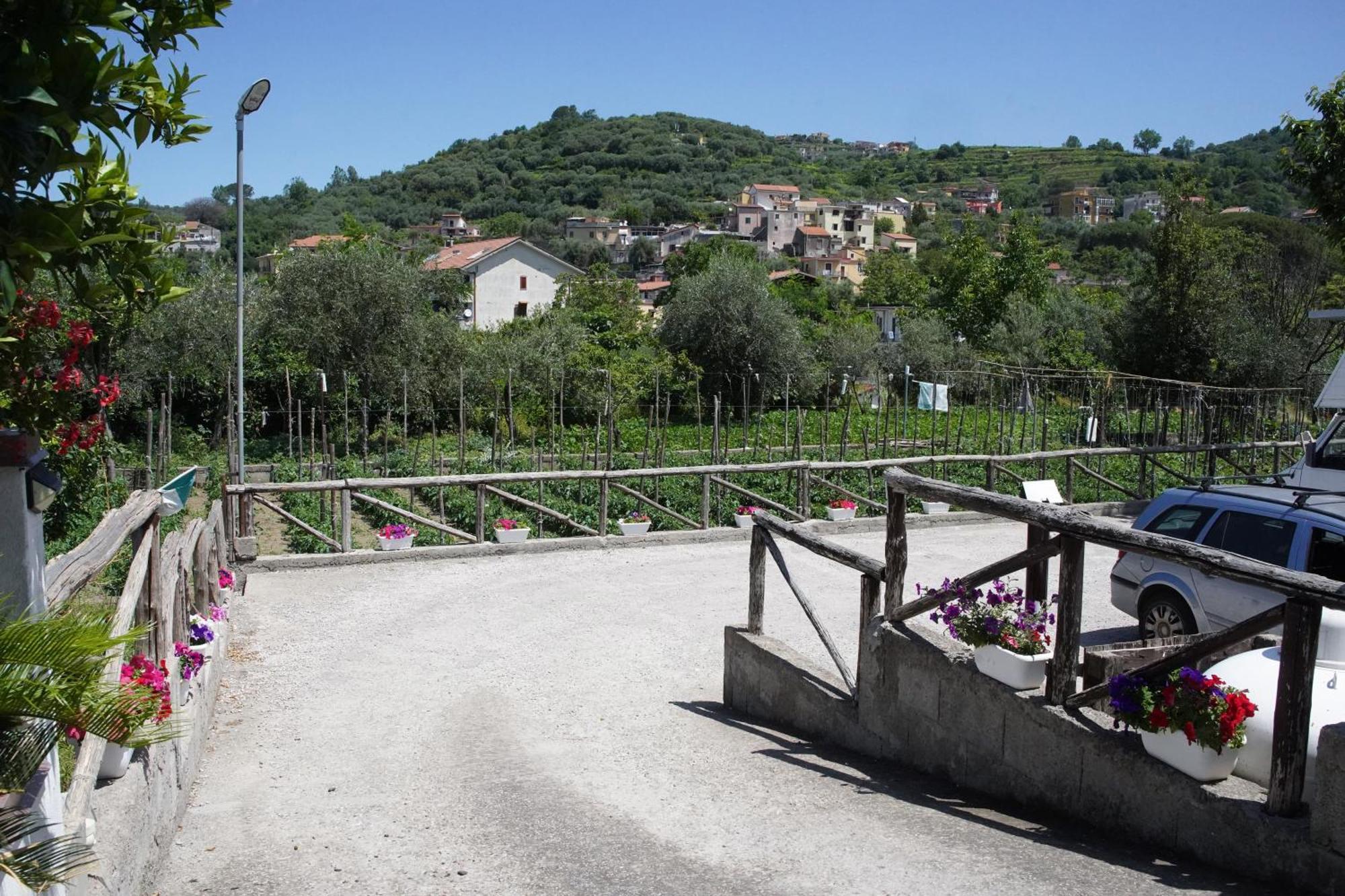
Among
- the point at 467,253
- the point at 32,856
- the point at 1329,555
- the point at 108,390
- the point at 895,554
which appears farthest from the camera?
the point at 467,253

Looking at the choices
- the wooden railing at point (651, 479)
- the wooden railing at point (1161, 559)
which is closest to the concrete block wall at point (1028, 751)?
the wooden railing at point (1161, 559)

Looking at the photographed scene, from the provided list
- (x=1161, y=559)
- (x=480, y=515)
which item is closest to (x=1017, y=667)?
(x=1161, y=559)

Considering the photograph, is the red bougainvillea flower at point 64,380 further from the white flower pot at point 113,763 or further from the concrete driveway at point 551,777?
the concrete driveway at point 551,777

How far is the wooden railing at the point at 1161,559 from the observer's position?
4297 mm

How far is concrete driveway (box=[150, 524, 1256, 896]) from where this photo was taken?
4715 mm

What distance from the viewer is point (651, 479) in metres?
19.2

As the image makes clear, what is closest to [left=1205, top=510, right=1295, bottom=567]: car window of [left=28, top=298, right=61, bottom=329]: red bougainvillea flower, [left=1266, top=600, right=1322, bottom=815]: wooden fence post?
[left=1266, top=600, right=1322, bottom=815]: wooden fence post

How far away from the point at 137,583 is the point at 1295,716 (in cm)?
498

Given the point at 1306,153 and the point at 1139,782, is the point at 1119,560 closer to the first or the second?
the point at 1139,782

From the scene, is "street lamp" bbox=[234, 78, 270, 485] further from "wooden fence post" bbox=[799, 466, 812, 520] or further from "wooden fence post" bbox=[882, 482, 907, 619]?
"wooden fence post" bbox=[882, 482, 907, 619]

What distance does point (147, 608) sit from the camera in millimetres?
5777

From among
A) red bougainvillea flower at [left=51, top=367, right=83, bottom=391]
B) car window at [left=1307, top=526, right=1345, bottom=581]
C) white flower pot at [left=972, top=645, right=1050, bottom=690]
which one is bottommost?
white flower pot at [left=972, top=645, right=1050, bottom=690]

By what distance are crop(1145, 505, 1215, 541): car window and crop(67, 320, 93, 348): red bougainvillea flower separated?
7807mm

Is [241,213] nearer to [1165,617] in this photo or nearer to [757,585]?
[757,585]
